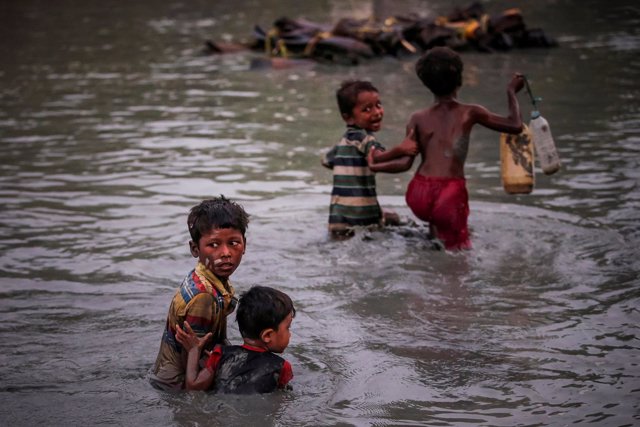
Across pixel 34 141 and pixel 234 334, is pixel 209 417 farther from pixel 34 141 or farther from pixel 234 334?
pixel 34 141

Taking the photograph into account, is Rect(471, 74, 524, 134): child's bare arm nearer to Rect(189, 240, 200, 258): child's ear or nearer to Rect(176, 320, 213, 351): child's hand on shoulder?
Rect(189, 240, 200, 258): child's ear

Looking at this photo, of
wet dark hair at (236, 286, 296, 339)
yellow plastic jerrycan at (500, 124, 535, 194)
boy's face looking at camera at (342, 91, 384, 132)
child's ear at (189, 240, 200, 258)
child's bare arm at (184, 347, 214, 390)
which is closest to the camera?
wet dark hair at (236, 286, 296, 339)

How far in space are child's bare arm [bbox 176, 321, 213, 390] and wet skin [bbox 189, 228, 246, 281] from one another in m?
0.26

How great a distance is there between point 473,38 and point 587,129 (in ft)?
14.9

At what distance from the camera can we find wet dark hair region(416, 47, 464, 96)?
6.10 metres

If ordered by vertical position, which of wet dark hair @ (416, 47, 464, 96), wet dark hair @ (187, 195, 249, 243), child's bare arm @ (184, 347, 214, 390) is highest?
wet dark hair @ (416, 47, 464, 96)

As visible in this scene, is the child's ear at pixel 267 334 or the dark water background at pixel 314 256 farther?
the dark water background at pixel 314 256

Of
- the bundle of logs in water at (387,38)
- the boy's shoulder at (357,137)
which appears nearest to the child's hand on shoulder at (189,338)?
the boy's shoulder at (357,137)

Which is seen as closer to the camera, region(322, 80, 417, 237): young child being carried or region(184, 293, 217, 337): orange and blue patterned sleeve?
region(184, 293, 217, 337): orange and blue patterned sleeve

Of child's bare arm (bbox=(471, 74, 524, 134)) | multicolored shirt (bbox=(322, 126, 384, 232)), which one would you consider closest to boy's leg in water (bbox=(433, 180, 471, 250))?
child's bare arm (bbox=(471, 74, 524, 134))

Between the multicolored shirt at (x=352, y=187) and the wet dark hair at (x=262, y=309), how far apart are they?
248 cm

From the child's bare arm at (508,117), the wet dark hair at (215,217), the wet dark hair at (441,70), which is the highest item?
the wet dark hair at (441,70)

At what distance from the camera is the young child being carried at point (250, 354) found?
4105 mm

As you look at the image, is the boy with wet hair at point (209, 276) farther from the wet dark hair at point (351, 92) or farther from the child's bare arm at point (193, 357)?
the wet dark hair at point (351, 92)
